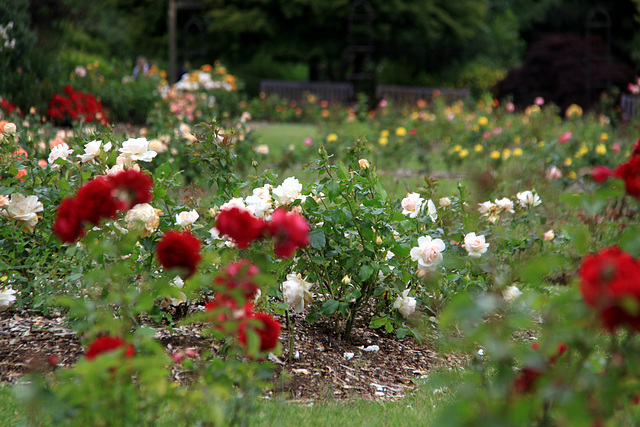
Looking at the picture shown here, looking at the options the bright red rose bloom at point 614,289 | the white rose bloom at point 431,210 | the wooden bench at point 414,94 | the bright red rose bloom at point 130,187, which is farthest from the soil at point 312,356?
the wooden bench at point 414,94

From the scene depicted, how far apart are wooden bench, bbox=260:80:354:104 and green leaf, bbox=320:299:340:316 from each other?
1546 cm

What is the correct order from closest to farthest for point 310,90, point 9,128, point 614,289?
1. point 614,289
2. point 9,128
3. point 310,90

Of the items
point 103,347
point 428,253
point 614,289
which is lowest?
point 428,253

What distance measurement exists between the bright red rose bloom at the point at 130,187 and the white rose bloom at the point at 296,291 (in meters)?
1.17

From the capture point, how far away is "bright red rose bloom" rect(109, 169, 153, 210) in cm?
141

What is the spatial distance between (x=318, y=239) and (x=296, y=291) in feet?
0.89

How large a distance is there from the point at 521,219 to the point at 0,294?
2.57 meters

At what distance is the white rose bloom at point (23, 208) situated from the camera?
8.38ft

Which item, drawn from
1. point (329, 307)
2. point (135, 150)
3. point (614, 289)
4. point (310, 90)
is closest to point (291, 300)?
point (329, 307)

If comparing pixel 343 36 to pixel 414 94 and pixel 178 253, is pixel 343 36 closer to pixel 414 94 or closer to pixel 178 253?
pixel 414 94

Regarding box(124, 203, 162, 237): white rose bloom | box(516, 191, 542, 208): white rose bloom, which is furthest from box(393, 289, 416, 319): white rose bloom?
box(124, 203, 162, 237): white rose bloom

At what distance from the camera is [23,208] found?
257cm

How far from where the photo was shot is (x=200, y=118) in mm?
7367

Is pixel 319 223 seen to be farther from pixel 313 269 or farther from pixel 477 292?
pixel 477 292
